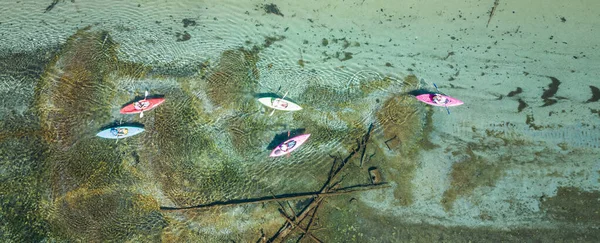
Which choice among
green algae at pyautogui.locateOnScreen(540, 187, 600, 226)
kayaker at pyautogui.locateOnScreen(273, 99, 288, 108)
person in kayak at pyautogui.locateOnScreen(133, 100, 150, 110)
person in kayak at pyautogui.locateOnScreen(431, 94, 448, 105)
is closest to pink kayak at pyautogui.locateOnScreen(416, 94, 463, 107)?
person in kayak at pyautogui.locateOnScreen(431, 94, 448, 105)

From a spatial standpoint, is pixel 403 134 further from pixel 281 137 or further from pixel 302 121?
pixel 281 137

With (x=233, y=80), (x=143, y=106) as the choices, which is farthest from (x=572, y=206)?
(x=143, y=106)

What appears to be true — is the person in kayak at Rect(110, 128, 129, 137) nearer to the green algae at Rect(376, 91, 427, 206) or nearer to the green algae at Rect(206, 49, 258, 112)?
the green algae at Rect(206, 49, 258, 112)

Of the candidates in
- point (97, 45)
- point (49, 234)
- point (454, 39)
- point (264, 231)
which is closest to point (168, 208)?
point (264, 231)

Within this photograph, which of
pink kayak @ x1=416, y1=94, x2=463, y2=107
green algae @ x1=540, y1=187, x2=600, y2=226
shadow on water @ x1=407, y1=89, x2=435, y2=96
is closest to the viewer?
green algae @ x1=540, y1=187, x2=600, y2=226

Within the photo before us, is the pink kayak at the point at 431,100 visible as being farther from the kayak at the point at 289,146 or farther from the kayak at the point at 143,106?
the kayak at the point at 143,106

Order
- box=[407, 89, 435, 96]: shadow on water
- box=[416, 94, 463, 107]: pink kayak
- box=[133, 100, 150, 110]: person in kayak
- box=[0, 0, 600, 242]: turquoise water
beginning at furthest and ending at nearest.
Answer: box=[407, 89, 435, 96]: shadow on water → box=[133, 100, 150, 110]: person in kayak → box=[416, 94, 463, 107]: pink kayak → box=[0, 0, 600, 242]: turquoise water
